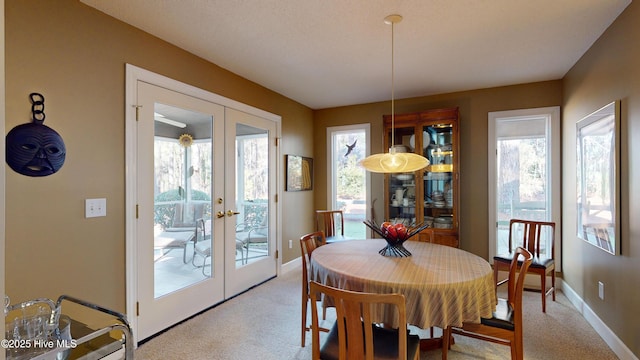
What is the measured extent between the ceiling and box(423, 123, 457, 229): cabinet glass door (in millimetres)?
628

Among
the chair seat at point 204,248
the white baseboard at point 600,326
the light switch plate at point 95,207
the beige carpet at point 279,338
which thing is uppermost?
the light switch plate at point 95,207

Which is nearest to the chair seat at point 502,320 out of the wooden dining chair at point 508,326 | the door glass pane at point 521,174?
the wooden dining chair at point 508,326

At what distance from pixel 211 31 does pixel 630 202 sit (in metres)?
3.30

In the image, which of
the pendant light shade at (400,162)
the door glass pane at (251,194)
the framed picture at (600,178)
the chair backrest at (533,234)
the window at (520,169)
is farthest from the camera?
the window at (520,169)

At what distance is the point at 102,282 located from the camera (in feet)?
6.98

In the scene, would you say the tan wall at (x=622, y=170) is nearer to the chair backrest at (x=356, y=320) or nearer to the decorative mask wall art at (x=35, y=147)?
the chair backrest at (x=356, y=320)

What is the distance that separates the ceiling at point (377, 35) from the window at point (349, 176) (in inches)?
46.7

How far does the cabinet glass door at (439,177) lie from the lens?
12.3 ft

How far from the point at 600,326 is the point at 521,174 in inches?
71.3

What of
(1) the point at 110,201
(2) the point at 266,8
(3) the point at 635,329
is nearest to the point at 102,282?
(1) the point at 110,201

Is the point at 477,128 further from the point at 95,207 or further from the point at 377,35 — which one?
the point at 95,207

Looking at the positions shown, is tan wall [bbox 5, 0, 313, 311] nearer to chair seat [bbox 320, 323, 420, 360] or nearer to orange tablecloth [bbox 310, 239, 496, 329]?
orange tablecloth [bbox 310, 239, 496, 329]

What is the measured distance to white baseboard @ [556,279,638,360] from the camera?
214 centimetres

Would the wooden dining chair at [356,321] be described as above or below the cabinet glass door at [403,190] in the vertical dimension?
below
